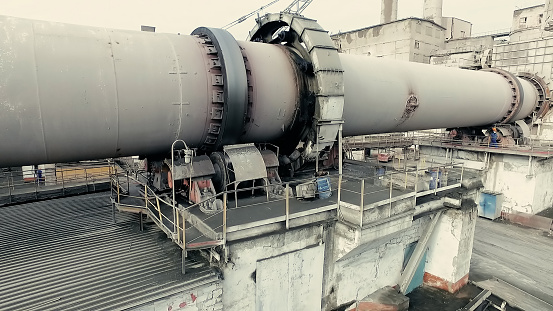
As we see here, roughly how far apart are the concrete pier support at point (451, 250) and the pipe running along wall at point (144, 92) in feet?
14.3

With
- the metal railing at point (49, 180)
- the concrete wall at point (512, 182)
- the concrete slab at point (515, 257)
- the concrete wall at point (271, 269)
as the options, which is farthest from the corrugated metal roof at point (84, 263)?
the concrete wall at point (512, 182)

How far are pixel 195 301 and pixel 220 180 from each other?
2.73 metres

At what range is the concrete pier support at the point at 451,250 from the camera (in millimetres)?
10789

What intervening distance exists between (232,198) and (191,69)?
3105mm

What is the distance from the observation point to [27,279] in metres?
5.80

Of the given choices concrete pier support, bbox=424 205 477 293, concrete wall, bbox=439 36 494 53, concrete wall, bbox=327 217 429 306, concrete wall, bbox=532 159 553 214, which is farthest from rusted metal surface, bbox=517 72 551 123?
concrete wall, bbox=439 36 494 53

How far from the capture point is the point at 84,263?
20.5 ft

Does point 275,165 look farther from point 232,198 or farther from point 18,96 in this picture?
point 18,96

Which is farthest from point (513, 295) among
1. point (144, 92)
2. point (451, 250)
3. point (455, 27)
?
point (455, 27)

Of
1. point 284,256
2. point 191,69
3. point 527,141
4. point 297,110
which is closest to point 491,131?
point 527,141

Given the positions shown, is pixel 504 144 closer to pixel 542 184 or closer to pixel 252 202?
pixel 542 184

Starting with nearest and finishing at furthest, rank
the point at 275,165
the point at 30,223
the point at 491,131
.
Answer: the point at 30,223 < the point at 275,165 < the point at 491,131

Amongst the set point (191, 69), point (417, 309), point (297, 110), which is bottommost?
point (417, 309)

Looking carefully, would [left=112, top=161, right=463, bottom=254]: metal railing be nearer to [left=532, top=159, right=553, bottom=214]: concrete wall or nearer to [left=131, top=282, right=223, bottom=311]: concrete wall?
[left=131, top=282, right=223, bottom=311]: concrete wall
